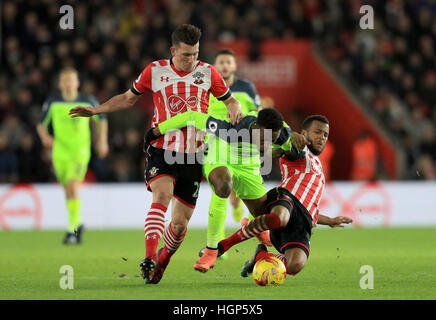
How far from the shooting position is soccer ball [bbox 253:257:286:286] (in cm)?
660

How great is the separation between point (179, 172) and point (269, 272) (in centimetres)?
111

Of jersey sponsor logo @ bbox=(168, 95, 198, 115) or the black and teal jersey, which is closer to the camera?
jersey sponsor logo @ bbox=(168, 95, 198, 115)

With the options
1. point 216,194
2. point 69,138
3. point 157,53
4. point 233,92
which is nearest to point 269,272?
point 216,194

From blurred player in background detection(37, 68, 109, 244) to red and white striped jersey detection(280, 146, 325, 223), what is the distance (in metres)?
4.49

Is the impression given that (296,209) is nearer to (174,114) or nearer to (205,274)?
(205,274)

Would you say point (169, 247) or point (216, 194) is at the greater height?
point (216, 194)

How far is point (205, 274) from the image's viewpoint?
24.9 feet

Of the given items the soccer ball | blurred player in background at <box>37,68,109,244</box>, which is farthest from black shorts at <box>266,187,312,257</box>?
blurred player in background at <box>37,68,109,244</box>

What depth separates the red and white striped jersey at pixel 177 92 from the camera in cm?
686

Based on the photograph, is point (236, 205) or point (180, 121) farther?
point (236, 205)

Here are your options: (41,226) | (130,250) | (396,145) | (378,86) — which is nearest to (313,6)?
(378,86)

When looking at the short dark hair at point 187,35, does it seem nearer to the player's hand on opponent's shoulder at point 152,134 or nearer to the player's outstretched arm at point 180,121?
the player's outstretched arm at point 180,121

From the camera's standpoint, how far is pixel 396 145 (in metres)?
17.7

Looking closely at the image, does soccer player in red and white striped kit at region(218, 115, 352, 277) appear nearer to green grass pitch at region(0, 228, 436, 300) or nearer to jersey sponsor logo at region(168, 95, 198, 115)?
green grass pitch at region(0, 228, 436, 300)
